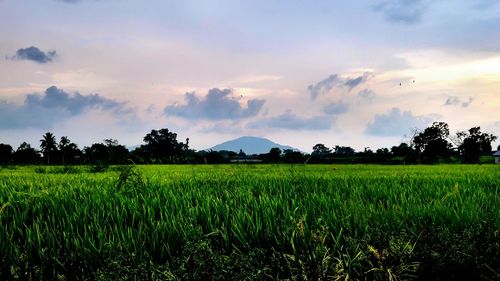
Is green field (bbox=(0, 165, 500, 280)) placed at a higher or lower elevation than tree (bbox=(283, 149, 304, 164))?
lower

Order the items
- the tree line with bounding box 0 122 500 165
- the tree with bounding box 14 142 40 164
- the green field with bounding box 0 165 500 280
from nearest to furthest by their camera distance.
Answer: the green field with bounding box 0 165 500 280 < the tree line with bounding box 0 122 500 165 < the tree with bounding box 14 142 40 164

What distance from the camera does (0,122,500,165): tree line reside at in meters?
21.4

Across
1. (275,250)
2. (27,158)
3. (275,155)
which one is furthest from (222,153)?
(275,250)

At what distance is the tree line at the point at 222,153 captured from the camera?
70.2 ft

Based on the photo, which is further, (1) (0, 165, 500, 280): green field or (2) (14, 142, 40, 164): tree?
(2) (14, 142, 40, 164): tree

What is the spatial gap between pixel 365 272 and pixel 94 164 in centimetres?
1435

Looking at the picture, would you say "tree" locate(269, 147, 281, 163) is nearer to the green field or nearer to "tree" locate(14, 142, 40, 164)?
"tree" locate(14, 142, 40, 164)

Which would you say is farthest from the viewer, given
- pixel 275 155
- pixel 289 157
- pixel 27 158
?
pixel 27 158

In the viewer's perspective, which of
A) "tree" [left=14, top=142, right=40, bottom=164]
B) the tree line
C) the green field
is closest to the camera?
the green field

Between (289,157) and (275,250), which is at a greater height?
(289,157)

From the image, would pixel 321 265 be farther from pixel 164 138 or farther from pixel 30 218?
pixel 164 138

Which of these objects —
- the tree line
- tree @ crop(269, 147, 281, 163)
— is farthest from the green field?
tree @ crop(269, 147, 281, 163)

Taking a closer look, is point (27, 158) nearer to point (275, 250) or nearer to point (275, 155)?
point (275, 155)

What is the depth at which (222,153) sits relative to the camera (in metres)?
30.3
